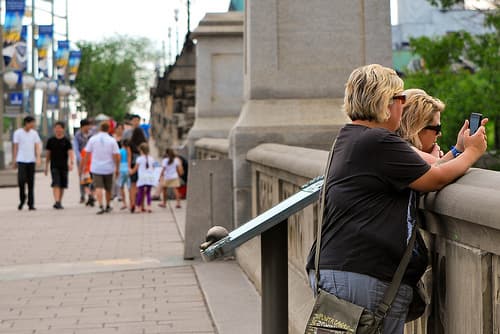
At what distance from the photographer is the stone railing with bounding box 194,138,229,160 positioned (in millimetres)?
15320

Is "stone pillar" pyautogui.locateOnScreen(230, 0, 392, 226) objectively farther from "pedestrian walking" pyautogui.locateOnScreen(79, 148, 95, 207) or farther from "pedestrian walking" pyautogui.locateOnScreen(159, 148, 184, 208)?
"pedestrian walking" pyautogui.locateOnScreen(159, 148, 184, 208)

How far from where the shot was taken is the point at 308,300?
6371mm

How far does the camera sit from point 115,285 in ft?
29.8

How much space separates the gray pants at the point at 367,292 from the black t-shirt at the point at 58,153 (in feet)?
52.5

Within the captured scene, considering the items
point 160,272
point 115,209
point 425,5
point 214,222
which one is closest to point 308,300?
point 160,272

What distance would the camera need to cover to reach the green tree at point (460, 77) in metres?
26.0

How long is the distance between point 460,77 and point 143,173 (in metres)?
13.7

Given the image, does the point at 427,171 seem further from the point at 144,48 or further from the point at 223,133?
the point at 144,48

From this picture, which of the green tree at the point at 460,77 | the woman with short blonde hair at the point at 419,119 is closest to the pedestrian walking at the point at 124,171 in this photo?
the green tree at the point at 460,77

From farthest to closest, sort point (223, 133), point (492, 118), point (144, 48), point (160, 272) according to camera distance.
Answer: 1. point (144, 48)
2. point (492, 118)
3. point (223, 133)
4. point (160, 272)

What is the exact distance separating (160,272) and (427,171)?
6.60 m

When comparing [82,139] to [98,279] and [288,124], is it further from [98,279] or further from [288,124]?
[98,279]

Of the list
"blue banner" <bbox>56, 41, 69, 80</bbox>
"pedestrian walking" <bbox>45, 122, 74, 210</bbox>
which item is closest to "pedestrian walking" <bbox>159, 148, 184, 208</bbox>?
"pedestrian walking" <bbox>45, 122, 74, 210</bbox>

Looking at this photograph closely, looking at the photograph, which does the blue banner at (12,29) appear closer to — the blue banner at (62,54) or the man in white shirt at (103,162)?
the blue banner at (62,54)
